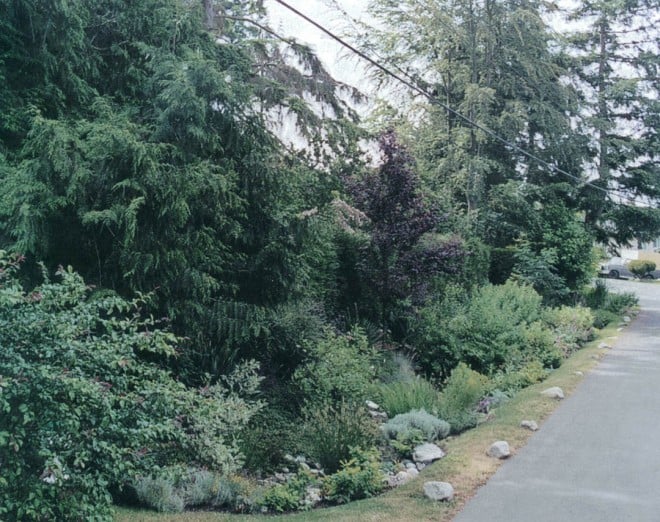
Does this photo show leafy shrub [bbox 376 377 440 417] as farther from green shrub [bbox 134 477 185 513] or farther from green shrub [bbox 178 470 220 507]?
green shrub [bbox 134 477 185 513]

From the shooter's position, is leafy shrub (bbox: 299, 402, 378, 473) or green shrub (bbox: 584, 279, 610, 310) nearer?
leafy shrub (bbox: 299, 402, 378, 473)

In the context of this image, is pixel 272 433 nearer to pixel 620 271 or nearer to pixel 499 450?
pixel 499 450

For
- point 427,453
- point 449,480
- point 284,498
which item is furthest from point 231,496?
point 427,453

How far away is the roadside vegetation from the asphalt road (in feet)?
2.29

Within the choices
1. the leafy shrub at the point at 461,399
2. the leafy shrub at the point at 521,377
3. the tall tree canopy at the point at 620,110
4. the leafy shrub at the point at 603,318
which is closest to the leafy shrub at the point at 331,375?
the leafy shrub at the point at 461,399

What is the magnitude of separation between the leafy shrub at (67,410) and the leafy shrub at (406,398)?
422 cm

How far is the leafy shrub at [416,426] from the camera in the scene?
7.55 metres

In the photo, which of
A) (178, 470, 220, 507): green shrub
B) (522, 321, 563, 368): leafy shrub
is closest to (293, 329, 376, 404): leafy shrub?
(178, 470, 220, 507): green shrub

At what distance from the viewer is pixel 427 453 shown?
711 centimetres

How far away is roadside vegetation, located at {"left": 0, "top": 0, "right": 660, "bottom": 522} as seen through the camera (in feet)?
14.1

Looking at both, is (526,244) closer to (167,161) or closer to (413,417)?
(413,417)

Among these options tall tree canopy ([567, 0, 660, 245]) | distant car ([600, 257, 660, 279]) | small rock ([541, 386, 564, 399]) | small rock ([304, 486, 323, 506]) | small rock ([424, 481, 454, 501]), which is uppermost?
tall tree canopy ([567, 0, 660, 245])

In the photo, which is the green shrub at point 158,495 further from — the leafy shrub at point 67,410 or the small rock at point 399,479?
the small rock at point 399,479

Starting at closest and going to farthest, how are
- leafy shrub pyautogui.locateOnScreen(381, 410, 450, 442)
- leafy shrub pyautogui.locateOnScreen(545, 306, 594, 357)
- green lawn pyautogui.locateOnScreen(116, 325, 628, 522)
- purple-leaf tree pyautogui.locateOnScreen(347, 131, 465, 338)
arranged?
1. green lawn pyautogui.locateOnScreen(116, 325, 628, 522)
2. leafy shrub pyautogui.locateOnScreen(381, 410, 450, 442)
3. purple-leaf tree pyautogui.locateOnScreen(347, 131, 465, 338)
4. leafy shrub pyautogui.locateOnScreen(545, 306, 594, 357)
